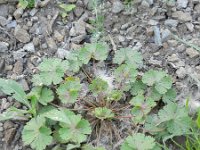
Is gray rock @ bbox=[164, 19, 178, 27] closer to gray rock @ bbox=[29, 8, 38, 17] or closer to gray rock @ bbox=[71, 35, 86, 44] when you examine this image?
gray rock @ bbox=[71, 35, 86, 44]

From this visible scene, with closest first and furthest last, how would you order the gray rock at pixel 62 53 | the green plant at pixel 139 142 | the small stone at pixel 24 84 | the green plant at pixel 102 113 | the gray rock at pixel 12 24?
the green plant at pixel 139 142 → the green plant at pixel 102 113 → the small stone at pixel 24 84 → the gray rock at pixel 62 53 → the gray rock at pixel 12 24

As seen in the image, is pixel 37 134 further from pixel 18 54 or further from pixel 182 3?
pixel 182 3

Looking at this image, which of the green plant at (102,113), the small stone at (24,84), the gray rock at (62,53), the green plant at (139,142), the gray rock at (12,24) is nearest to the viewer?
the green plant at (139,142)

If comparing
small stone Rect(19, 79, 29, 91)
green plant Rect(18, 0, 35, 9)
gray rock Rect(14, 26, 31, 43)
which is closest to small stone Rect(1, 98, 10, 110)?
small stone Rect(19, 79, 29, 91)

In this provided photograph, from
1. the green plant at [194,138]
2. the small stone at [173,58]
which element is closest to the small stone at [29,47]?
the small stone at [173,58]

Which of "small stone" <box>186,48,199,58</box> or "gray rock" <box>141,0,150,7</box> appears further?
"gray rock" <box>141,0,150,7</box>

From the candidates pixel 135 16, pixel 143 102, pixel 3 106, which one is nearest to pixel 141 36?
pixel 135 16

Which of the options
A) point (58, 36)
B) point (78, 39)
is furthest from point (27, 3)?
point (78, 39)

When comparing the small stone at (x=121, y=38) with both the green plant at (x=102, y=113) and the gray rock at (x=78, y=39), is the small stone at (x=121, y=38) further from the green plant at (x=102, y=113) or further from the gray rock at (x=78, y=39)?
the green plant at (x=102, y=113)
